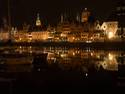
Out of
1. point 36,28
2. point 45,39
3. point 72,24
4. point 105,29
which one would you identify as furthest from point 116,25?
point 36,28

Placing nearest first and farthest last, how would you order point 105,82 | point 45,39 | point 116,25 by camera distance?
point 105,82 < point 116,25 < point 45,39

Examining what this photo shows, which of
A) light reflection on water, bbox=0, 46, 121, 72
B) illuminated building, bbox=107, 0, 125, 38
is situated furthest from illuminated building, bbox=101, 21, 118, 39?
light reflection on water, bbox=0, 46, 121, 72

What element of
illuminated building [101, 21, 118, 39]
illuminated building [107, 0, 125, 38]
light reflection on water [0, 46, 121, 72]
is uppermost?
illuminated building [107, 0, 125, 38]

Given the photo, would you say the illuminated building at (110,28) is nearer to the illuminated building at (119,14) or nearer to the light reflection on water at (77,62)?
the illuminated building at (119,14)

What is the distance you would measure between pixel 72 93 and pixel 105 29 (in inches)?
3491

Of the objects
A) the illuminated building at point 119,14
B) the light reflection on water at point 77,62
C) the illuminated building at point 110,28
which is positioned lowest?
the light reflection on water at point 77,62

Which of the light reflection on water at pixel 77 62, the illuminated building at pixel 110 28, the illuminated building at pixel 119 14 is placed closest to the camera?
the light reflection on water at pixel 77 62

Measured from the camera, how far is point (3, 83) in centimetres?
2012

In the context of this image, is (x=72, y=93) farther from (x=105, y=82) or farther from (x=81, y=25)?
(x=81, y=25)

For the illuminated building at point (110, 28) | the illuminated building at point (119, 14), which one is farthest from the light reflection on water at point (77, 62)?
the illuminated building at point (119, 14)

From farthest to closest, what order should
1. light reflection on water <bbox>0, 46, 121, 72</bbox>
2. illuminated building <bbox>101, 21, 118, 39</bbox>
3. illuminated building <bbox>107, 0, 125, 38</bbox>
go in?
illuminated building <bbox>107, 0, 125, 38</bbox>, illuminated building <bbox>101, 21, 118, 39</bbox>, light reflection on water <bbox>0, 46, 121, 72</bbox>

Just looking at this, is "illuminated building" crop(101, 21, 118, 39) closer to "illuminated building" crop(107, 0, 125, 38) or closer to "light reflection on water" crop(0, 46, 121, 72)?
"illuminated building" crop(107, 0, 125, 38)

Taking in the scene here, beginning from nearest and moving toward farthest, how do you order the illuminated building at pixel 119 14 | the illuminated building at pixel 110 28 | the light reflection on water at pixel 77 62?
the light reflection on water at pixel 77 62
the illuminated building at pixel 110 28
the illuminated building at pixel 119 14

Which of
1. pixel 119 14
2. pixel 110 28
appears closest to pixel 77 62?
pixel 110 28
